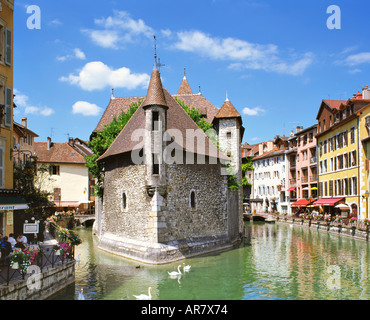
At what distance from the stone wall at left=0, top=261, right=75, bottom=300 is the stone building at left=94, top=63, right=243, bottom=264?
5184 millimetres

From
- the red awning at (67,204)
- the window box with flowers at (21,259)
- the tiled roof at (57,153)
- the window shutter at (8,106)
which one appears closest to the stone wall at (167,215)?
the window shutter at (8,106)

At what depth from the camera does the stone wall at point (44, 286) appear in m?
10.0

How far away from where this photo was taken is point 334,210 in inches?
1644

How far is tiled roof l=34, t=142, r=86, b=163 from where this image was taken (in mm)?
48062

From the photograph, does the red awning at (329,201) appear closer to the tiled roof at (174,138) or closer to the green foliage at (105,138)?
the tiled roof at (174,138)

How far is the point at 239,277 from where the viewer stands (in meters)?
16.1

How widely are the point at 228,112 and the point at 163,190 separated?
12.0 meters

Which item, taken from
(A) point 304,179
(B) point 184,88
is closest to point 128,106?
(B) point 184,88

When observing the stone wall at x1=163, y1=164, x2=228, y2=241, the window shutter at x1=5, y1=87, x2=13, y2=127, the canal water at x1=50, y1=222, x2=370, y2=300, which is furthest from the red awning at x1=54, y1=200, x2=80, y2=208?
the window shutter at x1=5, y1=87, x2=13, y2=127

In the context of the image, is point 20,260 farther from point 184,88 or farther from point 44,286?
point 184,88

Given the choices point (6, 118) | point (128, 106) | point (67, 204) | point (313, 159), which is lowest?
point (67, 204)

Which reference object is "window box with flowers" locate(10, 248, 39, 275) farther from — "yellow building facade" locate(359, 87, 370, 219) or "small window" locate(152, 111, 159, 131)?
"yellow building facade" locate(359, 87, 370, 219)
